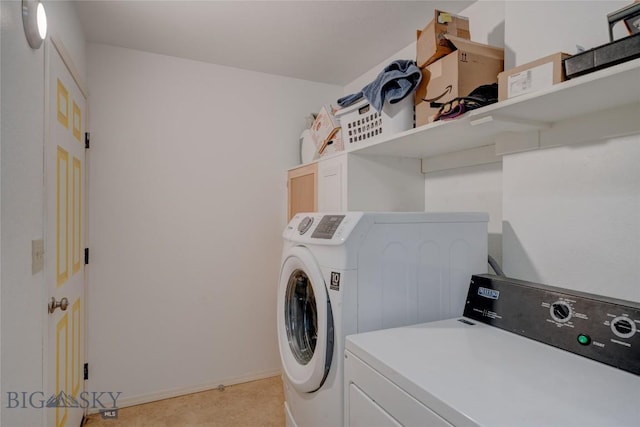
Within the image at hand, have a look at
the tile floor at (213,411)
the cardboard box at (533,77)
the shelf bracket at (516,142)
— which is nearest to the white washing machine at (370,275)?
the shelf bracket at (516,142)

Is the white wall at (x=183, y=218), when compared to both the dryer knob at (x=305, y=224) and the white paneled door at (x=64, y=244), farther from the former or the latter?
the dryer knob at (x=305, y=224)

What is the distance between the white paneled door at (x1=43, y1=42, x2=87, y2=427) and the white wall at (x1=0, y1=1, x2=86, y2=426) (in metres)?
0.13

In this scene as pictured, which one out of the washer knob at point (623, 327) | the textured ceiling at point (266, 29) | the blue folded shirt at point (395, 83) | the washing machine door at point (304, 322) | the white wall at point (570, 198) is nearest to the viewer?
the washer knob at point (623, 327)

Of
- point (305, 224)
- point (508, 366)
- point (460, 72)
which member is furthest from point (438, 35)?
point (508, 366)

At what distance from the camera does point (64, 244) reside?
1.74 meters

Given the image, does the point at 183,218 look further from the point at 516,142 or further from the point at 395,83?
the point at 516,142

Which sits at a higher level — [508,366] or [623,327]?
[623,327]

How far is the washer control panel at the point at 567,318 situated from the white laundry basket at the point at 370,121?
2.91 feet

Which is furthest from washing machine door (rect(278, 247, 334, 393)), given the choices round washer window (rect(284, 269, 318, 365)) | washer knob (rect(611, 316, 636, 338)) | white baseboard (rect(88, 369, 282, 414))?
white baseboard (rect(88, 369, 282, 414))

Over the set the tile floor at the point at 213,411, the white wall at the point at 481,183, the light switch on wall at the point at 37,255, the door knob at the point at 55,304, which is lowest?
the tile floor at the point at 213,411

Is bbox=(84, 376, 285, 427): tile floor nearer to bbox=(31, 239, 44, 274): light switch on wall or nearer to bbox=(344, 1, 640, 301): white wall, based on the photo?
bbox=(31, 239, 44, 274): light switch on wall

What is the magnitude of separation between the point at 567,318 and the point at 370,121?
133cm

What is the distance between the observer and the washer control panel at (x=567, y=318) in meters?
0.94

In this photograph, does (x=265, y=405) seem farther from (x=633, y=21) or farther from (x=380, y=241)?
(x=633, y=21)
